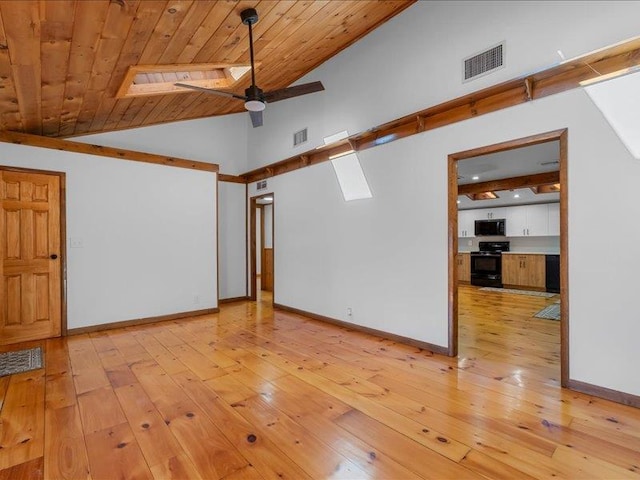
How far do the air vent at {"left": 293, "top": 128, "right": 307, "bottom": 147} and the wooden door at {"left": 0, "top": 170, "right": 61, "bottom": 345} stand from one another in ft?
11.4

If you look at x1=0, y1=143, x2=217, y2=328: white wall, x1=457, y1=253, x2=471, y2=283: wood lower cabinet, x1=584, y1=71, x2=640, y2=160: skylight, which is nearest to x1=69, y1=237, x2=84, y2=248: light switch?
x1=0, y1=143, x2=217, y2=328: white wall

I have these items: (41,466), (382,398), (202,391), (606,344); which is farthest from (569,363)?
(41,466)

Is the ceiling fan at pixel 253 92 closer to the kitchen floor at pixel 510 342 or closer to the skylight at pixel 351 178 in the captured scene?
the skylight at pixel 351 178

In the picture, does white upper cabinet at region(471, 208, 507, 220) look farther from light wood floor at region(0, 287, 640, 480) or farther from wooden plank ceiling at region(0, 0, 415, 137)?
wooden plank ceiling at region(0, 0, 415, 137)

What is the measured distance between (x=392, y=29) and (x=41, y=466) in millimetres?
5144

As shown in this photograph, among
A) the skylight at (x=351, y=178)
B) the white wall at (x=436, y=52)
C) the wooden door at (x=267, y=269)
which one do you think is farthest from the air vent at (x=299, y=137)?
the wooden door at (x=267, y=269)

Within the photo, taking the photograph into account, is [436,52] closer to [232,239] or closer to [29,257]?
[232,239]

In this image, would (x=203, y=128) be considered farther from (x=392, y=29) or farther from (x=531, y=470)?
(x=531, y=470)

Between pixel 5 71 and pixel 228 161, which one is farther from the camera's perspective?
pixel 228 161

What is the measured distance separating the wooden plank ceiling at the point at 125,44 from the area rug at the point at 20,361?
268 centimetres

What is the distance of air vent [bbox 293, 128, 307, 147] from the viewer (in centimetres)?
548

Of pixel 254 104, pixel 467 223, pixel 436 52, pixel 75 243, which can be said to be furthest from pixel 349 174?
pixel 467 223

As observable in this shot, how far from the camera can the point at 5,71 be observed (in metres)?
2.70

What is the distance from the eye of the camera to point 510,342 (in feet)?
13.3
